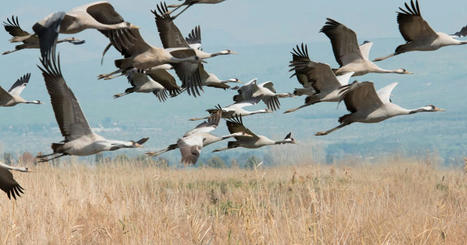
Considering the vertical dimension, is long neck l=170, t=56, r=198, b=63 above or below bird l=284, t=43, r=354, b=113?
above

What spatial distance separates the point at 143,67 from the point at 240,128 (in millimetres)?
2284

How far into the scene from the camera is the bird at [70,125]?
6.35 meters

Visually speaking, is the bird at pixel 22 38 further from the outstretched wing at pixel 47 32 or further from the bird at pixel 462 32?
the bird at pixel 462 32

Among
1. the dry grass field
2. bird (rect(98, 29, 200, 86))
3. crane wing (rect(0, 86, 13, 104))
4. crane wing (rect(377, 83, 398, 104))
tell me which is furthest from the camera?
crane wing (rect(0, 86, 13, 104))

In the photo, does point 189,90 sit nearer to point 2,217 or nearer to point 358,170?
point 2,217

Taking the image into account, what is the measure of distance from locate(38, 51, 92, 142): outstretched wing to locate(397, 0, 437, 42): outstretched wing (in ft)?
13.7

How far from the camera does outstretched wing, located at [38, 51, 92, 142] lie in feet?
21.0

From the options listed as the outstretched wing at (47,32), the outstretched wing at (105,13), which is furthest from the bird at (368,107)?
the outstretched wing at (47,32)

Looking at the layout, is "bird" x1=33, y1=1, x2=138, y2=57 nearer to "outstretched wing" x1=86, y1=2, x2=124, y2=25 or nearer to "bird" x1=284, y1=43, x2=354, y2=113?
"outstretched wing" x1=86, y1=2, x2=124, y2=25

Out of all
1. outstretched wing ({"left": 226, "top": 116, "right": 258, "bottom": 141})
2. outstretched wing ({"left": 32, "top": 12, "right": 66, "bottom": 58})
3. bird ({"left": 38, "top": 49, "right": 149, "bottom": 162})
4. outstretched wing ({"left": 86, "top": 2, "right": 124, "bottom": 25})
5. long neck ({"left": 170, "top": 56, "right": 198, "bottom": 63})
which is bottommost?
outstretched wing ({"left": 226, "top": 116, "right": 258, "bottom": 141})

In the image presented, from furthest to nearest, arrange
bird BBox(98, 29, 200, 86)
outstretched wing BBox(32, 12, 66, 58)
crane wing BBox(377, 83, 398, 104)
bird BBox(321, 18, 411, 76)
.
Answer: bird BBox(321, 18, 411, 76)
crane wing BBox(377, 83, 398, 104)
bird BBox(98, 29, 200, 86)
outstretched wing BBox(32, 12, 66, 58)

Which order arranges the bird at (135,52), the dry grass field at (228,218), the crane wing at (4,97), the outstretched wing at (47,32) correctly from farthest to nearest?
1. the crane wing at (4,97)
2. the bird at (135,52)
3. the dry grass field at (228,218)
4. the outstretched wing at (47,32)

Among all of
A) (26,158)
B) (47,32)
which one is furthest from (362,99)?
(26,158)

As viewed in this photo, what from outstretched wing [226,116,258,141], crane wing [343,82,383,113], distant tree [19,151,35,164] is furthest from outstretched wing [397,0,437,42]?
distant tree [19,151,35,164]
